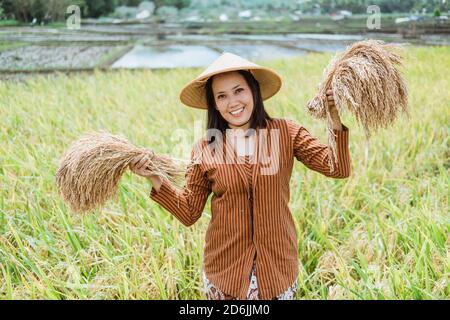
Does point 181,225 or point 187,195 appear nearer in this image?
point 187,195

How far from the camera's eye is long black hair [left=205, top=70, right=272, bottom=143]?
3.47 ft

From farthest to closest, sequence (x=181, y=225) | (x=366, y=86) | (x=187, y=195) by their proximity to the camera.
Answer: (x=181, y=225), (x=187, y=195), (x=366, y=86)

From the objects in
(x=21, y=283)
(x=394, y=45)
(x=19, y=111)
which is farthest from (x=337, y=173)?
(x=19, y=111)

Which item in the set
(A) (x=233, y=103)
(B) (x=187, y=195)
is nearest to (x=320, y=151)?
(A) (x=233, y=103)

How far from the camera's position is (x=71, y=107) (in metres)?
2.75

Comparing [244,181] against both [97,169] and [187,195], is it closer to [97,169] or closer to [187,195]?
[187,195]

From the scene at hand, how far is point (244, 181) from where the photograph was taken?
3.31 feet

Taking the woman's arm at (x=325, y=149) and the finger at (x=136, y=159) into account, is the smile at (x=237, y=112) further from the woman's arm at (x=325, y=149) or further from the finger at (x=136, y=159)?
the finger at (x=136, y=159)

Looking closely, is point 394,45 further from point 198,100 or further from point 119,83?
point 119,83

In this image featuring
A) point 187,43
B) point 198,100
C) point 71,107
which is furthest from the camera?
point 187,43

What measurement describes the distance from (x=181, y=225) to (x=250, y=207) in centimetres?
70

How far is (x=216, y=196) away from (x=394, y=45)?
1.82 ft

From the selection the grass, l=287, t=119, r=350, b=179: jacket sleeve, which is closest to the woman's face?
l=287, t=119, r=350, b=179: jacket sleeve

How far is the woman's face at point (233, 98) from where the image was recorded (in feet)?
3.36
